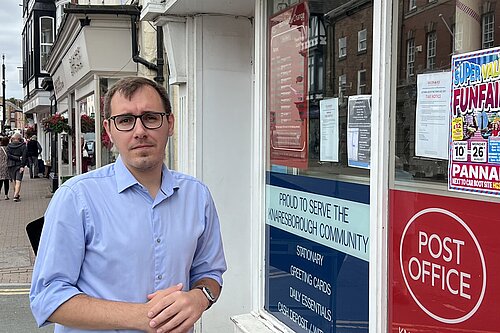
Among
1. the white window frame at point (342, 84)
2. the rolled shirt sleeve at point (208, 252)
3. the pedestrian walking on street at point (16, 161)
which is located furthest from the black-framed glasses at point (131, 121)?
the pedestrian walking on street at point (16, 161)

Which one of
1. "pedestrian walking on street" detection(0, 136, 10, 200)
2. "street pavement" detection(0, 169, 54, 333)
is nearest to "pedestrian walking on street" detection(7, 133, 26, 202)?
"pedestrian walking on street" detection(0, 136, 10, 200)

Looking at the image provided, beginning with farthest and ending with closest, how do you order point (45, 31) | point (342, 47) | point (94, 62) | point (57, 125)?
point (45, 31) < point (57, 125) < point (94, 62) < point (342, 47)

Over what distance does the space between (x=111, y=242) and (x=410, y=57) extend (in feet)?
4.55

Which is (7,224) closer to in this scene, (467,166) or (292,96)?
(292,96)

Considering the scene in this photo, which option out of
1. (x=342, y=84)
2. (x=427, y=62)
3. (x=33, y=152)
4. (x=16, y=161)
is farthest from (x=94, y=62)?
(x=33, y=152)

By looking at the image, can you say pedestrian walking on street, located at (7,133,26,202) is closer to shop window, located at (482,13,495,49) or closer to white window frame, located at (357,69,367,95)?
white window frame, located at (357,69,367,95)

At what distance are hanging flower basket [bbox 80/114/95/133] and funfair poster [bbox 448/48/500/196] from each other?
381 inches

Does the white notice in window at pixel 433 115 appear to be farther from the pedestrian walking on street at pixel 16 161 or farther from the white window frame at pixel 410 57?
the pedestrian walking on street at pixel 16 161

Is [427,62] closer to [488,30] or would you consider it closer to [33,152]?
[488,30]

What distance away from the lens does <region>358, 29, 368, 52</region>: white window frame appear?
2.75m

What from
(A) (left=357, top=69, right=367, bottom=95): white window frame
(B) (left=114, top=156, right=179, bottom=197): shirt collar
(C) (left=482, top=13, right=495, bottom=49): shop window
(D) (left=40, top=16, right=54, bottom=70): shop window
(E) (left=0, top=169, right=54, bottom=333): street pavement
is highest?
(D) (left=40, top=16, right=54, bottom=70): shop window

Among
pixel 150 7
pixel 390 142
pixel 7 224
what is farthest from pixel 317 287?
pixel 7 224

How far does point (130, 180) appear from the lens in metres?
2.00

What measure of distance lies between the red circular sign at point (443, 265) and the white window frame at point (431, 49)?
0.56m
